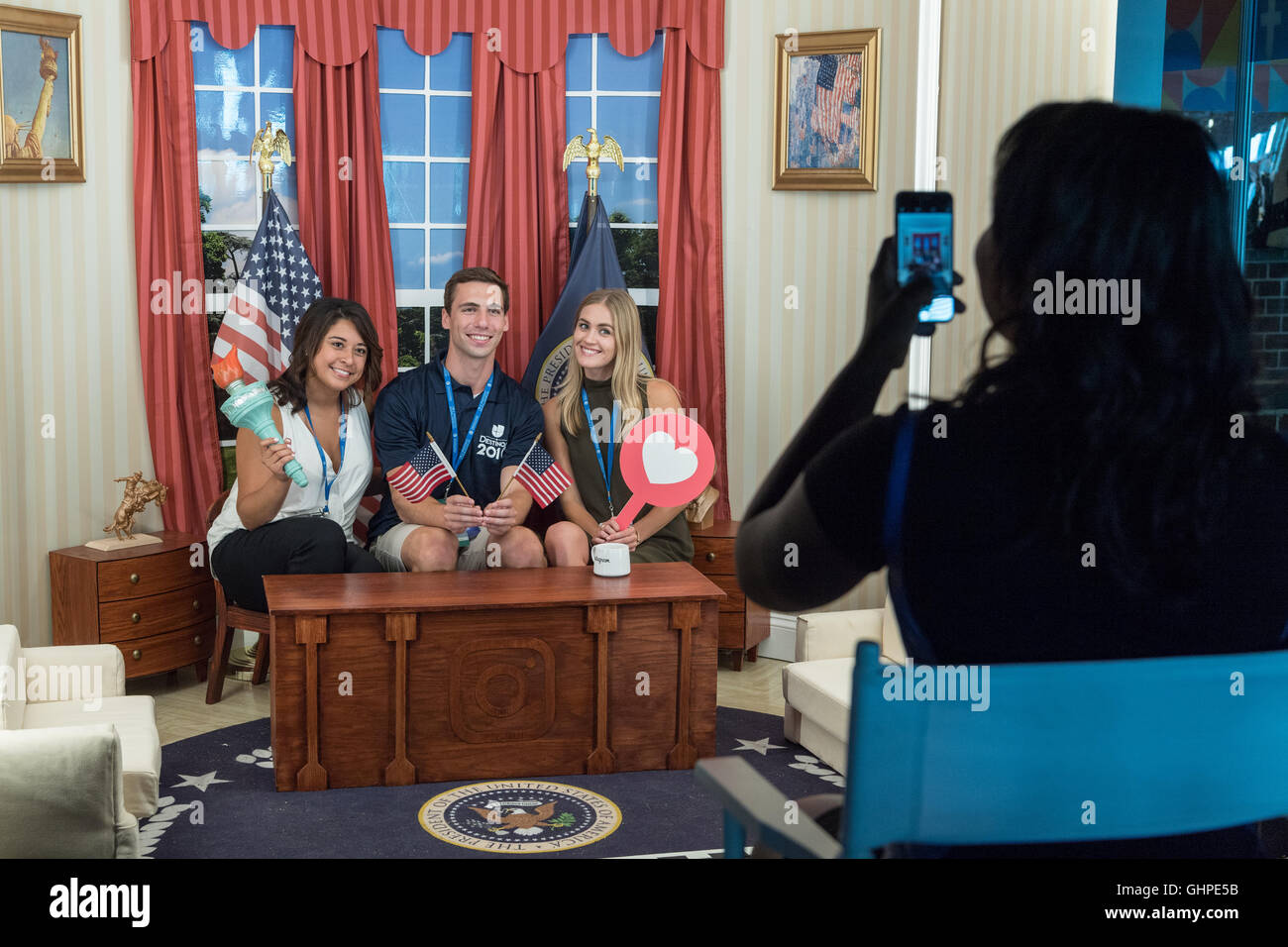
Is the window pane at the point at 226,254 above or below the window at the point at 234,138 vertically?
below

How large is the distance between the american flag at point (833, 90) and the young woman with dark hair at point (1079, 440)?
10.5 ft

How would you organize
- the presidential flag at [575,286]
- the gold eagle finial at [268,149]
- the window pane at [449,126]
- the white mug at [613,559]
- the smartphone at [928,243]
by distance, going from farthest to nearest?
the window pane at [449,126] < the presidential flag at [575,286] < the gold eagle finial at [268,149] < the white mug at [613,559] < the smartphone at [928,243]

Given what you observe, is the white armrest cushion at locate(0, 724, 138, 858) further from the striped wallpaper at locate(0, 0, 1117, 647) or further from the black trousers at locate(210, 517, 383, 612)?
the striped wallpaper at locate(0, 0, 1117, 647)

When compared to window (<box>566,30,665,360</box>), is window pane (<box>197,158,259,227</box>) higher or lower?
lower

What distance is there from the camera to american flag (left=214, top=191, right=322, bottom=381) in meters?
3.84

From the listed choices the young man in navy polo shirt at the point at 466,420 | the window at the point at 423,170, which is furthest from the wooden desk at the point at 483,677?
the window at the point at 423,170

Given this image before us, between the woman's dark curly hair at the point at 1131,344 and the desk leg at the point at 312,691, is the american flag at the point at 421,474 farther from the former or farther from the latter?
the woman's dark curly hair at the point at 1131,344

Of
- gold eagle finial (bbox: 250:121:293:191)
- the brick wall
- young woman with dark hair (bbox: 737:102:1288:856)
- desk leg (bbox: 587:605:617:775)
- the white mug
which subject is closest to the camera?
young woman with dark hair (bbox: 737:102:1288:856)

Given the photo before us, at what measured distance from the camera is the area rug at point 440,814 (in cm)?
254

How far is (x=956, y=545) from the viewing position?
97cm

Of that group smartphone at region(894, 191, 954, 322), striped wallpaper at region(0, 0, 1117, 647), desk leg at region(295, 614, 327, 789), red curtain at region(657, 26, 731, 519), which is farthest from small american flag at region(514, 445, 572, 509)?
smartphone at region(894, 191, 954, 322)

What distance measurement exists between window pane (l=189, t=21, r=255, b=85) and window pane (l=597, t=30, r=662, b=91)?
1.19 m
